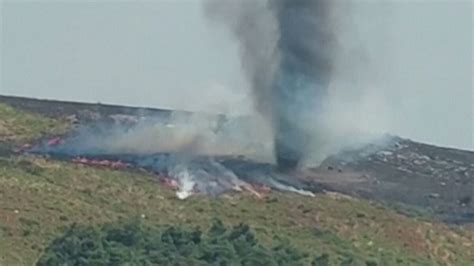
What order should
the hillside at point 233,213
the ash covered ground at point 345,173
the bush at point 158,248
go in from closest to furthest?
the bush at point 158,248 < the hillside at point 233,213 < the ash covered ground at point 345,173

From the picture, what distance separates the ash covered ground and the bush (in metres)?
13.1

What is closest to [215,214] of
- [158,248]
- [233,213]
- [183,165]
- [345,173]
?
[233,213]

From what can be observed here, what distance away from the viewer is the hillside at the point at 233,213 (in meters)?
66.4

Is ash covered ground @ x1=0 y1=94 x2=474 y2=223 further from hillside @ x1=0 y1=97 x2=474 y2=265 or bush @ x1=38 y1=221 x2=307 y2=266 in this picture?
bush @ x1=38 y1=221 x2=307 y2=266

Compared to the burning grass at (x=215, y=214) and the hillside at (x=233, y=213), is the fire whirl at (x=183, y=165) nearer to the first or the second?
the hillside at (x=233, y=213)

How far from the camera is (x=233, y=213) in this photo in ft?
236

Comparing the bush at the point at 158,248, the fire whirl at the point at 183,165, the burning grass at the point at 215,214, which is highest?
the fire whirl at the point at 183,165

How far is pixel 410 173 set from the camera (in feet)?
289

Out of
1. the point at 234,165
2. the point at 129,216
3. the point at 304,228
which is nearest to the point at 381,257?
the point at 304,228

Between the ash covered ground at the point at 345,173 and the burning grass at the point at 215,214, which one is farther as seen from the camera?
the ash covered ground at the point at 345,173

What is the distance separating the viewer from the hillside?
6644 centimetres

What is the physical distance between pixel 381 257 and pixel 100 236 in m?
11.8

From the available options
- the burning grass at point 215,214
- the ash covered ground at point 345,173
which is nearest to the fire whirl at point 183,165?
the ash covered ground at point 345,173

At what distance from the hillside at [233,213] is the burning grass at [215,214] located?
39mm
